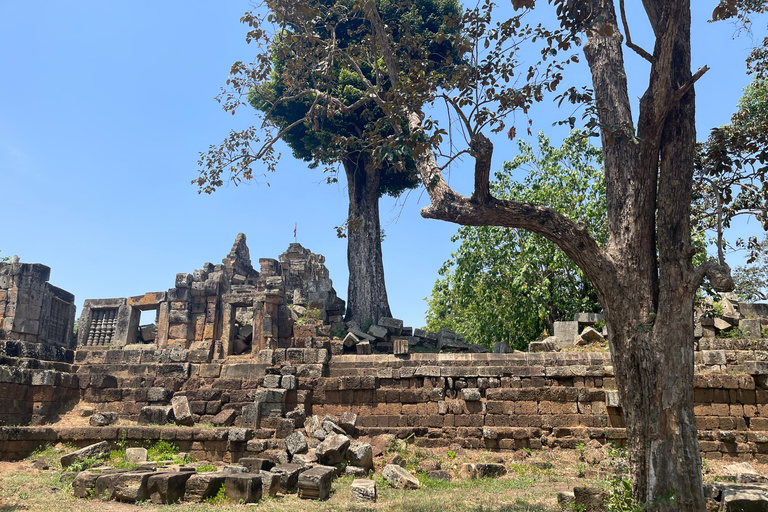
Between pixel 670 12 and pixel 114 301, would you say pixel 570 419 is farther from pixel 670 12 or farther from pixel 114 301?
pixel 114 301

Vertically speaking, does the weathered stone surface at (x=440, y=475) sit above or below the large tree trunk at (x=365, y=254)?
below

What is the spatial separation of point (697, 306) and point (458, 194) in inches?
353

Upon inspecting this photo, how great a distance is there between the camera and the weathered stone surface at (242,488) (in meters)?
8.05

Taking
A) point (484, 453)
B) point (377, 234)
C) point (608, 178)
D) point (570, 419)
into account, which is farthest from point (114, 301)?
point (608, 178)

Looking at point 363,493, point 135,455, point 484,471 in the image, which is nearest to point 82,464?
point 135,455

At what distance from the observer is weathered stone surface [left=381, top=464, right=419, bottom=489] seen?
30.2ft

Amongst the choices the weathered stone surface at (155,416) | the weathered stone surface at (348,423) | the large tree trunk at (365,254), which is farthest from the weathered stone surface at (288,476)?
the large tree trunk at (365,254)

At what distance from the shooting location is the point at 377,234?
19.7 m

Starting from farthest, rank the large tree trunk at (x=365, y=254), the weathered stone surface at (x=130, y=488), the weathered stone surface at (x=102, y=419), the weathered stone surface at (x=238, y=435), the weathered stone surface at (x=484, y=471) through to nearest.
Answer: the large tree trunk at (x=365, y=254) → the weathered stone surface at (x=102, y=419) → the weathered stone surface at (x=238, y=435) → the weathered stone surface at (x=484, y=471) → the weathered stone surface at (x=130, y=488)

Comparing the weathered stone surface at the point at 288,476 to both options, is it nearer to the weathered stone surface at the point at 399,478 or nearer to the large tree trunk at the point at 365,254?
the weathered stone surface at the point at 399,478

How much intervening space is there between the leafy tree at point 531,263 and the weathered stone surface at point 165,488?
12931mm

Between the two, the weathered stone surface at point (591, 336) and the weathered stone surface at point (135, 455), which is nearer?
the weathered stone surface at point (135, 455)

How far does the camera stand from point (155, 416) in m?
11.8

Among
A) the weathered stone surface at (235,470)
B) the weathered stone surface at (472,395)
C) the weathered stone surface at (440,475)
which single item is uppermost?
the weathered stone surface at (472,395)
